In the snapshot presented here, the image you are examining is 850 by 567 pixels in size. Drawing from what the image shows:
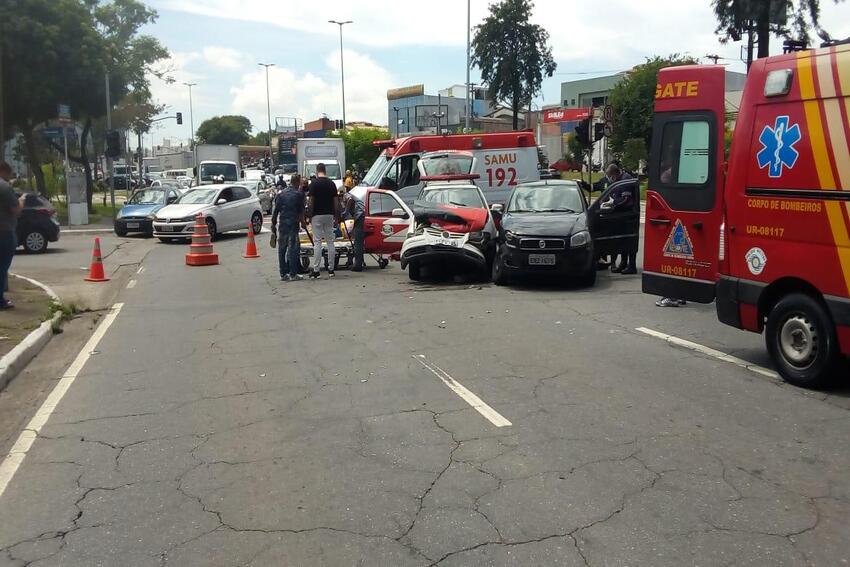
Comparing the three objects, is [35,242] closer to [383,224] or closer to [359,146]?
[383,224]

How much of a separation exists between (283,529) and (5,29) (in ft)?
98.3

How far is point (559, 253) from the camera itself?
1214cm

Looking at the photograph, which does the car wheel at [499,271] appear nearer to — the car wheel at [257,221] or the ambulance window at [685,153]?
the ambulance window at [685,153]

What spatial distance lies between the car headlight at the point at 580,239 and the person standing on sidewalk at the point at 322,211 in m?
4.57

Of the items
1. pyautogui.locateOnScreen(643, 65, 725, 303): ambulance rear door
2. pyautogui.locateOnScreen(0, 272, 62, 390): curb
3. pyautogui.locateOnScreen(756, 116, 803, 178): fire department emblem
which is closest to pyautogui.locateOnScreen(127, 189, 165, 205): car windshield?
pyautogui.locateOnScreen(0, 272, 62, 390): curb

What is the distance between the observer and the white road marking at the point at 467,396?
5.96 metres

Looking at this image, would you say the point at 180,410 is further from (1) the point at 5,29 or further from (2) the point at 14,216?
(1) the point at 5,29

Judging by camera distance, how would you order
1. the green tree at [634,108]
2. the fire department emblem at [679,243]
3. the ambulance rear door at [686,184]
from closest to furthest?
the ambulance rear door at [686,184], the fire department emblem at [679,243], the green tree at [634,108]

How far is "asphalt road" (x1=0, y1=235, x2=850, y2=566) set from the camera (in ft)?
13.1

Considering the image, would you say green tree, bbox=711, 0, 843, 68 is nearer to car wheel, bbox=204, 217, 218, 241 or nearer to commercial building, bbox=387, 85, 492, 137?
car wheel, bbox=204, 217, 218, 241

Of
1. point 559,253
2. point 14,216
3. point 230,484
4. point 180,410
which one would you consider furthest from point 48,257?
point 230,484

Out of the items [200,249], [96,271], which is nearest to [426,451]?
[96,271]

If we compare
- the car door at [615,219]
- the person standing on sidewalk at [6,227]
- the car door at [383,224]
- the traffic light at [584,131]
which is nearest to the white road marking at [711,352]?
the car door at [615,219]

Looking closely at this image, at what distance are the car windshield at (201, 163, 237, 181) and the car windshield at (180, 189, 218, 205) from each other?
11869 millimetres
